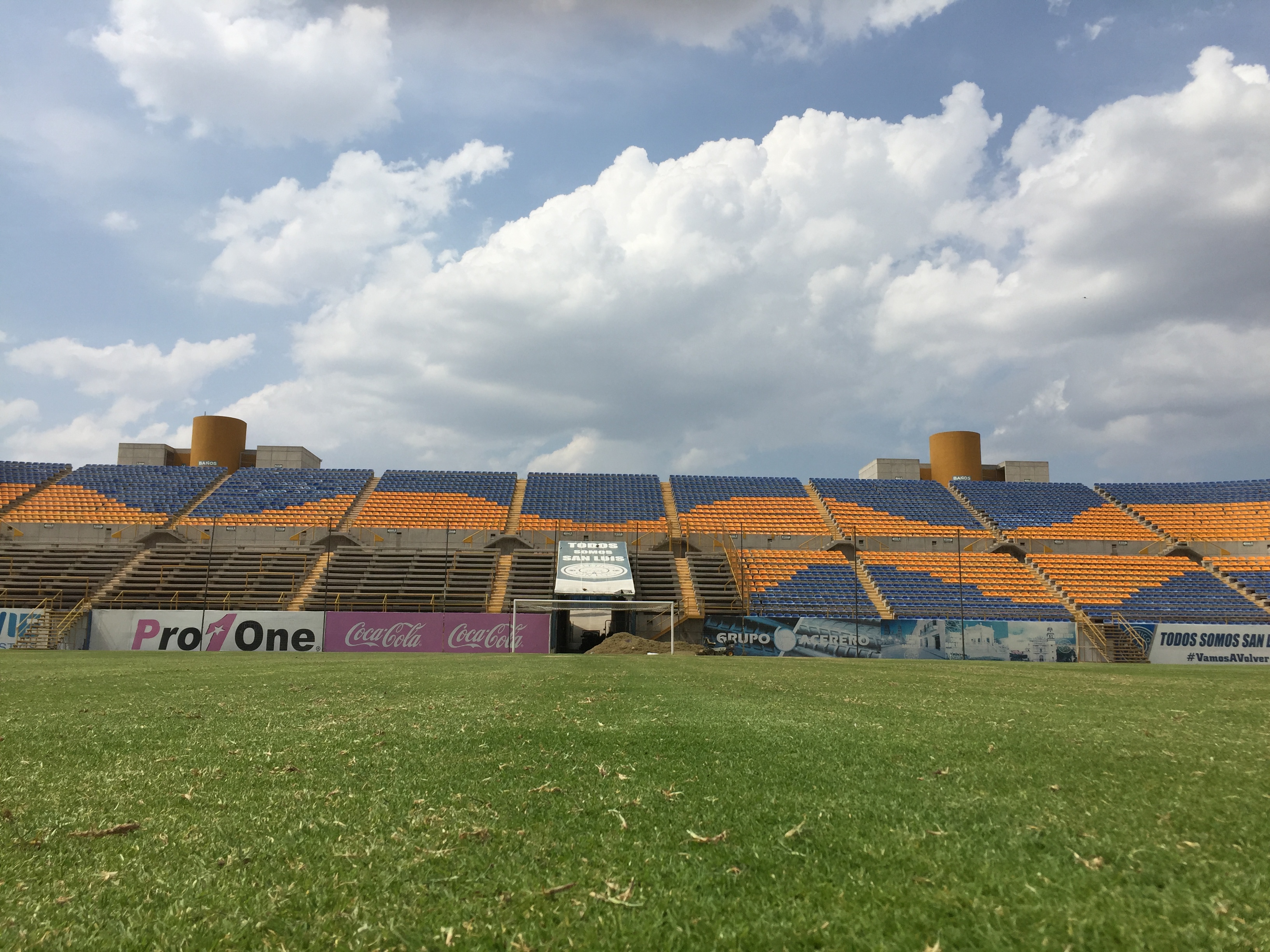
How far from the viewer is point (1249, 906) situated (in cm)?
220

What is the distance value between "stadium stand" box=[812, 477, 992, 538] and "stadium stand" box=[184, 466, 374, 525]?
2916cm

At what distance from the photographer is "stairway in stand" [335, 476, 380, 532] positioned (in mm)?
40562

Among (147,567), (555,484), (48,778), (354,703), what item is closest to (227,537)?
(147,567)

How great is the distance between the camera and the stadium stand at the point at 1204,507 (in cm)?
4031

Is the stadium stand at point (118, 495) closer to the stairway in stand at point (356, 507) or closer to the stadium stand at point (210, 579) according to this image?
the stadium stand at point (210, 579)

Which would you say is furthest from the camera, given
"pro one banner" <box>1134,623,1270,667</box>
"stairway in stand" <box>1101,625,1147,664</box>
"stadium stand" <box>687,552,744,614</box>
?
"stadium stand" <box>687,552,744,614</box>

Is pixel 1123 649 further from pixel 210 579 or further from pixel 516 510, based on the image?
pixel 210 579

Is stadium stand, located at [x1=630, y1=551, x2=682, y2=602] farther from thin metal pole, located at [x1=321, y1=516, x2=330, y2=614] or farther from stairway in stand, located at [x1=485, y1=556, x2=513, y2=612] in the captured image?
thin metal pole, located at [x1=321, y1=516, x2=330, y2=614]

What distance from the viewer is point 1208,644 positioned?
28.0m

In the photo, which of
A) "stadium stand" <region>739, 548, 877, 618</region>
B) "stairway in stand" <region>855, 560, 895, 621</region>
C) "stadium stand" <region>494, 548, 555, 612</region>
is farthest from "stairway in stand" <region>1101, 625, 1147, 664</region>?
"stadium stand" <region>494, 548, 555, 612</region>

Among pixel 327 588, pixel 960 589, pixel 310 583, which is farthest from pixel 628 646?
pixel 960 589

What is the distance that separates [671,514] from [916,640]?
18.6 m


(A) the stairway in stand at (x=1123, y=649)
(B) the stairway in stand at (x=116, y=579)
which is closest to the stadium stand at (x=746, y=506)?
(A) the stairway in stand at (x=1123, y=649)

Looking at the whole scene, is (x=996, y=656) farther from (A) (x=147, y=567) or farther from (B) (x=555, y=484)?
(A) (x=147, y=567)
